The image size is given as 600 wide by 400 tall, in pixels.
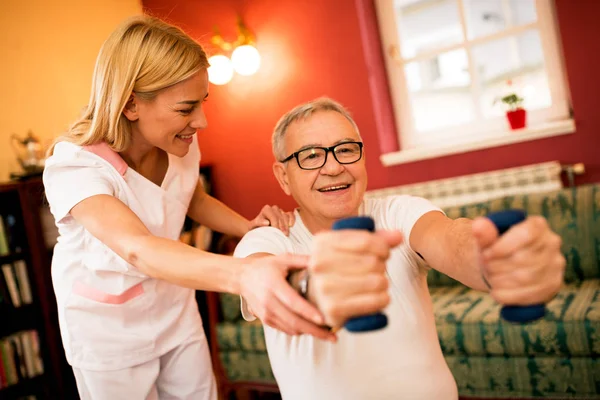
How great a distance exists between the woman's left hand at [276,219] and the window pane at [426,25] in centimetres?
278

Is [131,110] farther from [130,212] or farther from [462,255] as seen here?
[462,255]

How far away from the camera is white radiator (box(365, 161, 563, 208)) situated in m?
3.31

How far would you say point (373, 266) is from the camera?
0.66m

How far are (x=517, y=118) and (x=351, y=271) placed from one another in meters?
3.22

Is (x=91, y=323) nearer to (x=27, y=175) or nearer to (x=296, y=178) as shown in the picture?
(x=296, y=178)

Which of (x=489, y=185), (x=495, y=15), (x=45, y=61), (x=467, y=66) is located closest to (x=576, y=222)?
(x=489, y=185)

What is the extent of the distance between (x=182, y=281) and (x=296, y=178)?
57 cm

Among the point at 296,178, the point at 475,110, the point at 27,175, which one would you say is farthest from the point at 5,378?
the point at 475,110

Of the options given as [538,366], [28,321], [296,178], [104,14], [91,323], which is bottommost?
[538,366]

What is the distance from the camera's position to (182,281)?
947mm

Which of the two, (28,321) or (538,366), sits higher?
(28,321)

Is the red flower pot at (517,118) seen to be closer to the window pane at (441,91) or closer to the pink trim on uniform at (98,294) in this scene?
the window pane at (441,91)

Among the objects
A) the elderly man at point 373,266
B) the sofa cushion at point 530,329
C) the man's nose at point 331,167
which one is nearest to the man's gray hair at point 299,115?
the elderly man at point 373,266

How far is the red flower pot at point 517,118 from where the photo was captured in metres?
3.51
